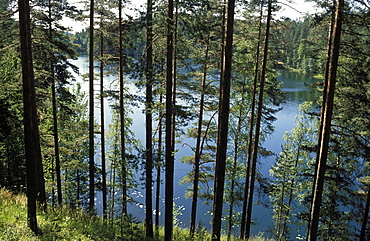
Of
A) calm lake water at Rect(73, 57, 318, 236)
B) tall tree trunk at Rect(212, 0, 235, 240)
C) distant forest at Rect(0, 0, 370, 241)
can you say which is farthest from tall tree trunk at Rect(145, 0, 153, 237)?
tall tree trunk at Rect(212, 0, 235, 240)

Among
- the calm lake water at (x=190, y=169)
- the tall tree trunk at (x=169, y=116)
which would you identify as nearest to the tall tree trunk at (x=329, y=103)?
the calm lake water at (x=190, y=169)

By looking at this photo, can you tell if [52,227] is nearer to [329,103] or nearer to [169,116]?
[169,116]

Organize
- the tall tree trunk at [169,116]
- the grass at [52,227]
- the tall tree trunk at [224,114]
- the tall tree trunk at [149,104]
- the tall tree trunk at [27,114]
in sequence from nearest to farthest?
the tall tree trunk at [27,114] < the grass at [52,227] < the tall tree trunk at [224,114] < the tall tree trunk at [169,116] < the tall tree trunk at [149,104]

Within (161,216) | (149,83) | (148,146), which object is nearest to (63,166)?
(148,146)

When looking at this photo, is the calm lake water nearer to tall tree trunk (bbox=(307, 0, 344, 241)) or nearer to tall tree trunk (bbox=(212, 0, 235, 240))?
tall tree trunk (bbox=(307, 0, 344, 241))

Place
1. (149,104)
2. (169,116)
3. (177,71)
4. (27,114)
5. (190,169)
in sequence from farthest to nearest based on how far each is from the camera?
(190,169) < (177,71) < (149,104) < (169,116) < (27,114)

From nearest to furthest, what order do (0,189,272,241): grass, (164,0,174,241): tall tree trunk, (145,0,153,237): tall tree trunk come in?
(0,189,272,241): grass < (164,0,174,241): tall tree trunk < (145,0,153,237): tall tree trunk

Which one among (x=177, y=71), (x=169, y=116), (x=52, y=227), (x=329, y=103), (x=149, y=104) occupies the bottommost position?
(x=52, y=227)

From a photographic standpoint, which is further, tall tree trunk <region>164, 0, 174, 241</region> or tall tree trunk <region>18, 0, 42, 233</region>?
tall tree trunk <region>164, 0, 174, 241</region>

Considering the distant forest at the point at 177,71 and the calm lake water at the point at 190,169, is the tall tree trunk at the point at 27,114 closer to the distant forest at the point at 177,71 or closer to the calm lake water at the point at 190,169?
the distant forest at the point at 177,71

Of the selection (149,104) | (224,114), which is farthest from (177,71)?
(224,114)

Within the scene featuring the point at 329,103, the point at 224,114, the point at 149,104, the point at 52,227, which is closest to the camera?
the point at 52,227

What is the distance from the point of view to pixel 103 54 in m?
14.8

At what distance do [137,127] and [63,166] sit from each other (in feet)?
67.9
